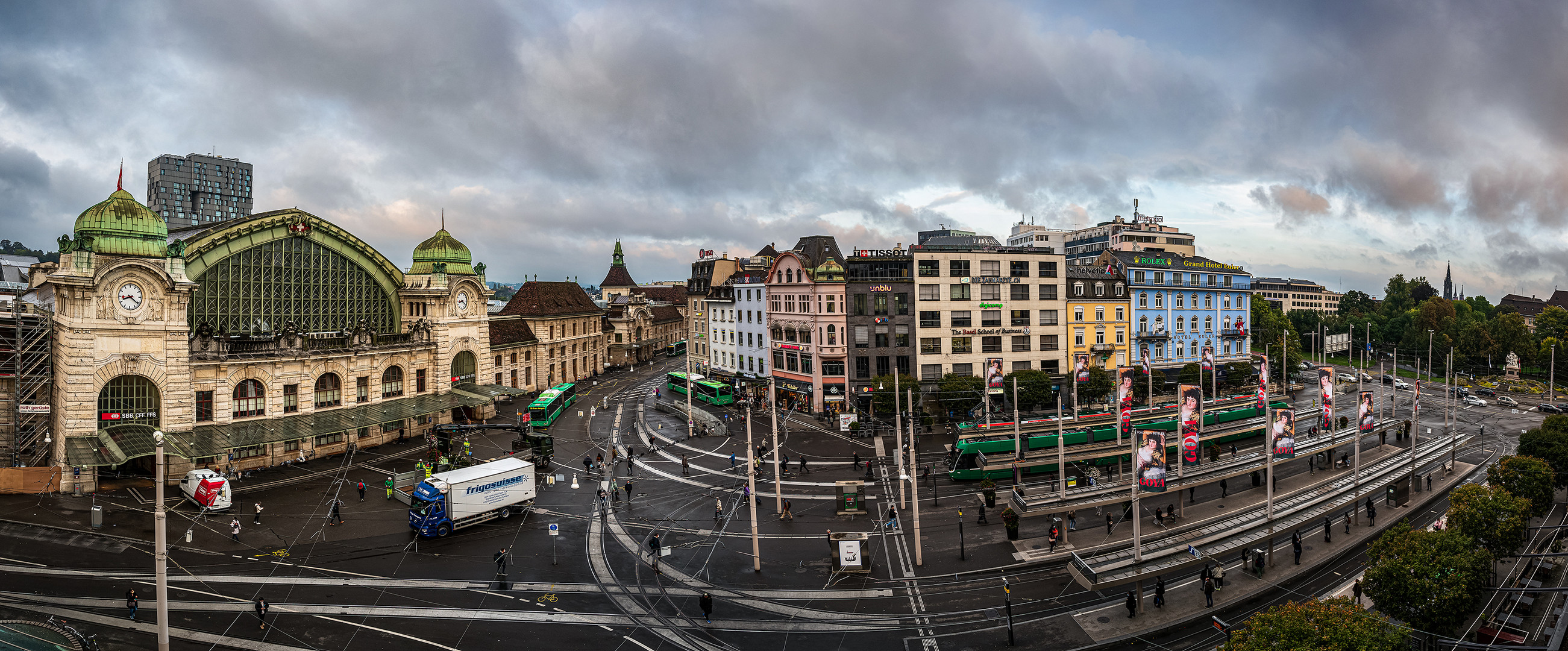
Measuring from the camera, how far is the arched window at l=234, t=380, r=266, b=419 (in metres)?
52.3

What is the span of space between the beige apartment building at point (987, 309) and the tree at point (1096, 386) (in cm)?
487

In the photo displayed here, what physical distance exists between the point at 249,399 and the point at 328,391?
578 cm

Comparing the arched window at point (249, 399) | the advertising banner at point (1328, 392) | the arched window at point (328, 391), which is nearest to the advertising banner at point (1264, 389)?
the advertising banner at point (1328, 392)

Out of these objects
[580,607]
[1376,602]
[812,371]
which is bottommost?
[580,607]

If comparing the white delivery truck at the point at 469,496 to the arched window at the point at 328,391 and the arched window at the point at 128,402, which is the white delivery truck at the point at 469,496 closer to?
the arched window at the point at 128,402

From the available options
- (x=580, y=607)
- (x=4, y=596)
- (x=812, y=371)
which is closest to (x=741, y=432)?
(x=812, y=371)

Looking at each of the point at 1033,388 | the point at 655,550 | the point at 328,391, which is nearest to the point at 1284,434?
the point at 1033,388

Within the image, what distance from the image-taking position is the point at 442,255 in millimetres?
68750

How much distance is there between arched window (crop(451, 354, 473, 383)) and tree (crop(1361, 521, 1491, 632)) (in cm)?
7018

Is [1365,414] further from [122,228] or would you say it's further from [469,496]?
[122,228]

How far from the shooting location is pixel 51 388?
47.6m

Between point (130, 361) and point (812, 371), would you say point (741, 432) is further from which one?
point (130, 361)

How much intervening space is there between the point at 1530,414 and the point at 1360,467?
4982 centimetres

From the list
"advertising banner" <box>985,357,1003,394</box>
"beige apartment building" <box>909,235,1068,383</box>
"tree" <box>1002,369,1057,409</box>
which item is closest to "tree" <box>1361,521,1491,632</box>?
"advertising banner" <box>985,357,1003,394</box>
